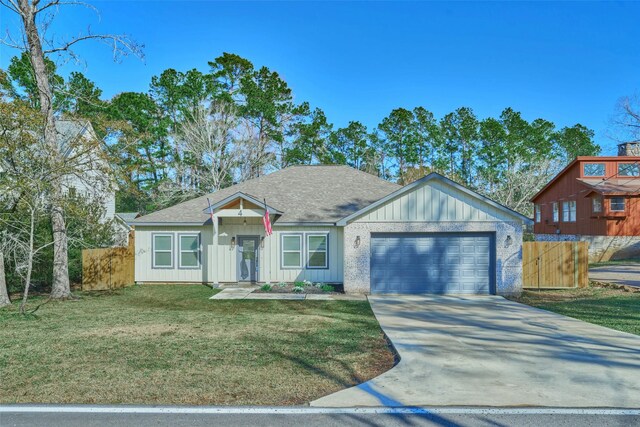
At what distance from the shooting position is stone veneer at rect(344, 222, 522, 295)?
1463 cm

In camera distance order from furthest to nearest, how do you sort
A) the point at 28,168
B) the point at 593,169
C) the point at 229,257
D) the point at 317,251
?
1. the point at 593,169
2. the point at 229,257
3. the point at 317,251
4. the point at 28,168

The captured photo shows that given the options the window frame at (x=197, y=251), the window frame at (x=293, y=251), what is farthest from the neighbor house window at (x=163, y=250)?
the window frame at (x=293, y=251)

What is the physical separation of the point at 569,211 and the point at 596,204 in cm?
368

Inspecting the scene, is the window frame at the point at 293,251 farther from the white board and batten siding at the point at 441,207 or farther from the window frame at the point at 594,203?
the window frame at the point at 594,203

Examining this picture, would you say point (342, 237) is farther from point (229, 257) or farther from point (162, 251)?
point (162, 251)

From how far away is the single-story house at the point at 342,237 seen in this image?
14719 mm

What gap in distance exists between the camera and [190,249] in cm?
1758

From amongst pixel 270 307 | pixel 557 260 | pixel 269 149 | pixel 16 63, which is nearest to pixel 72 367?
pixel 270 307

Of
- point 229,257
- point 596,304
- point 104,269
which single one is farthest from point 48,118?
point 596,304

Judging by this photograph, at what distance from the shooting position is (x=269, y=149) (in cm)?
3878

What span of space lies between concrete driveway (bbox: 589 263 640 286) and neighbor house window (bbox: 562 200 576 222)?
6.27m

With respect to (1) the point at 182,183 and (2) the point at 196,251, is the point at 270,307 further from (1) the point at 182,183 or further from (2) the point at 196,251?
(1) the point at 182,183

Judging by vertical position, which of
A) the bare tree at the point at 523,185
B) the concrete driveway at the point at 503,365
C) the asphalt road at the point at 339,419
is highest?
the bare tree at the point at 523,185

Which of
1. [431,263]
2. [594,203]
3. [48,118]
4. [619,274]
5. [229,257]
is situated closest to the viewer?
[48,118]
